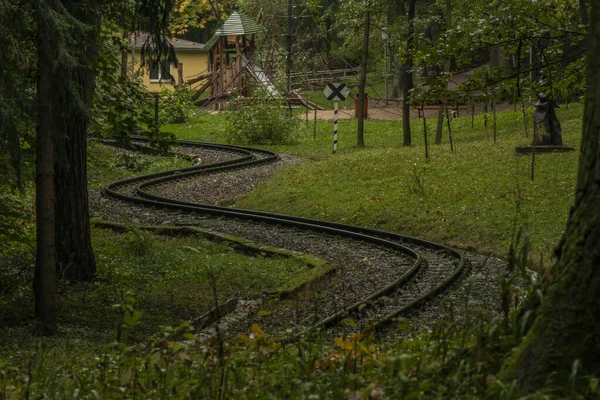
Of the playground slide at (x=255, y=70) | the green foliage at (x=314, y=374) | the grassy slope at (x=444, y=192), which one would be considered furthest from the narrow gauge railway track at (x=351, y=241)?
the playground slide at (x=255, y=70)

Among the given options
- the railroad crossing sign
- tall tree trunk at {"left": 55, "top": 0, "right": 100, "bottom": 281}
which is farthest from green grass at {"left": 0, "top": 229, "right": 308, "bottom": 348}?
the railroad crossing sign

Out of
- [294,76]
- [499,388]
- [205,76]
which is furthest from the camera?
[294,76]

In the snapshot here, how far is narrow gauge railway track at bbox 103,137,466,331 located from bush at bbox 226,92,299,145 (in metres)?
6.80

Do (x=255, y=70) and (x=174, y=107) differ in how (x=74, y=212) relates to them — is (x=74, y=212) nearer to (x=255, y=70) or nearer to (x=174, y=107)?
(x=174, y=107)

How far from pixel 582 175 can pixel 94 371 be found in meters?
2.92

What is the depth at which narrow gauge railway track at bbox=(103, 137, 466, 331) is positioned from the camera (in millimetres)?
10961

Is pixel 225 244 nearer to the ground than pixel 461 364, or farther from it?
nearer to the ground

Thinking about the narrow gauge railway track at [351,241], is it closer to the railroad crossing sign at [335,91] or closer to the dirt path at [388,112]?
the railroad crossing sign at [335,91]

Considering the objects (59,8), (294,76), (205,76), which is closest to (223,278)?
(59,8)

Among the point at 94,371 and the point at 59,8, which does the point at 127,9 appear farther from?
the point at 94,371

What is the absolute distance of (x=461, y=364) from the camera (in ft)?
15.3

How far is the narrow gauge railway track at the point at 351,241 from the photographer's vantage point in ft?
36.0

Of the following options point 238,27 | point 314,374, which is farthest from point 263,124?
point 314,374

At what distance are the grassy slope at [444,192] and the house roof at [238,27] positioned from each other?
25.0 m
